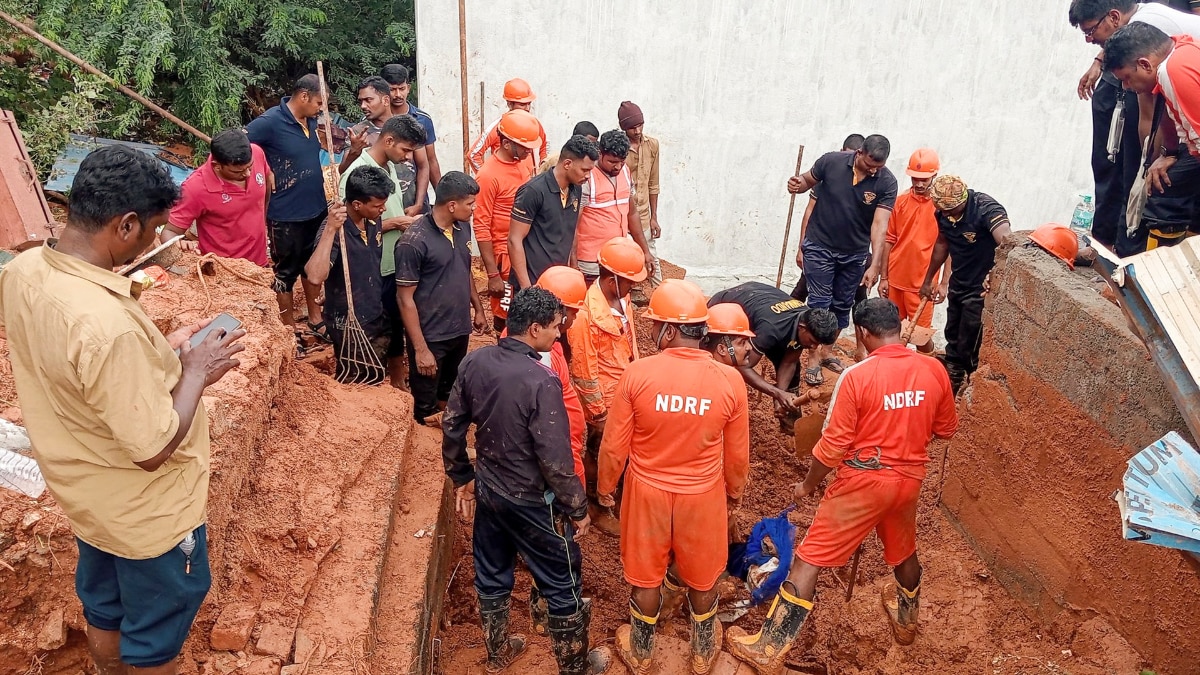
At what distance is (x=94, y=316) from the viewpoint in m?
2.49

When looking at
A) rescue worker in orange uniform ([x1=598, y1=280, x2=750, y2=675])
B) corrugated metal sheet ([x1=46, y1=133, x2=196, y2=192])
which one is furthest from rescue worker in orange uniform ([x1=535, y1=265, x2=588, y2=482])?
corrugated metal sheet ([x1=46, y1=133, x2=196, y2=192])

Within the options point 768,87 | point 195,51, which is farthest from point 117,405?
point 195,51

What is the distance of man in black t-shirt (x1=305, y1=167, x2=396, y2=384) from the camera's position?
212 inches

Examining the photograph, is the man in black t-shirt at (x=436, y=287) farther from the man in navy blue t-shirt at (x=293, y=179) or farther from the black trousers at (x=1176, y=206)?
the black trousers at (x=1176, y=206)

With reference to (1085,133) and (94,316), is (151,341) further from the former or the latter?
(1085,133)

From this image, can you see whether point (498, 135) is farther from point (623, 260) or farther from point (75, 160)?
point (75, 160)

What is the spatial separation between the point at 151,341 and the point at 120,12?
26.9 ft

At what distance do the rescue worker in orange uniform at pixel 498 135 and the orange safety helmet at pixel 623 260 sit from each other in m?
1.74

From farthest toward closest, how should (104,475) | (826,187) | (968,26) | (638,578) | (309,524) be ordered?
(968,26) < (826,187) < (638,578) < (309,524) < (104,475)

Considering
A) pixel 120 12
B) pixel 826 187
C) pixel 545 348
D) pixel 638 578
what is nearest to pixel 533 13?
pixel 826 187

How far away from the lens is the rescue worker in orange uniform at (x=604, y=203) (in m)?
6.70

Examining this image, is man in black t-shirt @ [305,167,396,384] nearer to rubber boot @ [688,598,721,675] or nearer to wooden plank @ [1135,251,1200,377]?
rubber boot @ [688,598,721,675]

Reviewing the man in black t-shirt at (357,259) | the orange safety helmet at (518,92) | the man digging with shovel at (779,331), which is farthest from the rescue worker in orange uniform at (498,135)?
the man digging with shovel at (779,331)

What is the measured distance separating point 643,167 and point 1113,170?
4.32m
